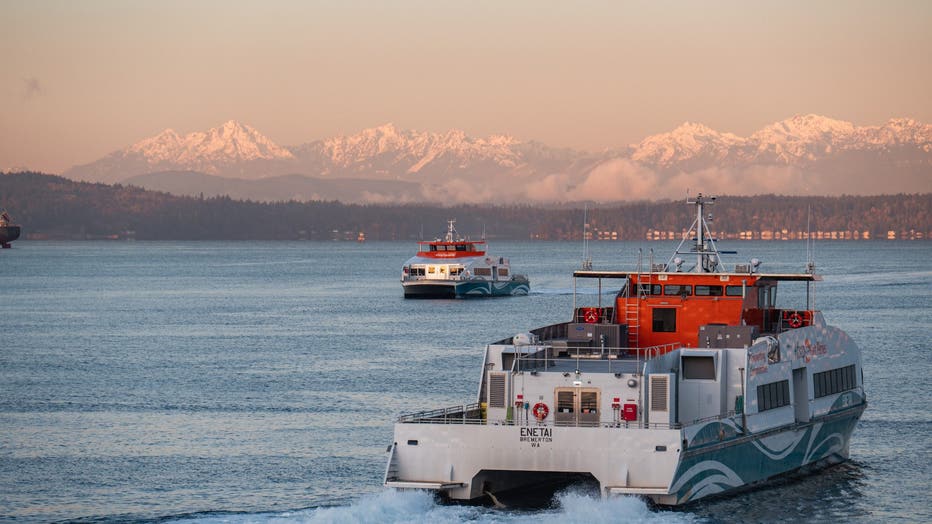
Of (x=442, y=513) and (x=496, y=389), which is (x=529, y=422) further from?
(x=442, y=513)

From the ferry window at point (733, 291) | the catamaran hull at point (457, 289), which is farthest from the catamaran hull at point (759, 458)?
the catamaran hull at point (457, 289)

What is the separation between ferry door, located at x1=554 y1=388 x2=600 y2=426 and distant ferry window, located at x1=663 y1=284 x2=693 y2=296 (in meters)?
7.45

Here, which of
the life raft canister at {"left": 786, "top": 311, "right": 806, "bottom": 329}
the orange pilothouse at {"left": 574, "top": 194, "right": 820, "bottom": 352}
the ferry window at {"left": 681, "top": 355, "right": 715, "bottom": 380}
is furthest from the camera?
the life raft canister at {"left": 786, "top": 311, "right": 806, "bottom": 329}

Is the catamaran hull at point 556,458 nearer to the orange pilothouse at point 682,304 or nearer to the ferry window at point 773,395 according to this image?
the ferry window at point 773,395

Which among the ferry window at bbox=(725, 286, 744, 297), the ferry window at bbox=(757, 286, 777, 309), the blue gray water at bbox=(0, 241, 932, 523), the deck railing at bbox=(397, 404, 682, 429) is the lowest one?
the blue gray water at bbox=(0, 241, 932, 523)

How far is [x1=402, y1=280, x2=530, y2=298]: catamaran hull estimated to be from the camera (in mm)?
121188

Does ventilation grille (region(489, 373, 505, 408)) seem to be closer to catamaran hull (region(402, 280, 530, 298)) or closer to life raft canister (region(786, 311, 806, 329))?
life raft canister (region(786, 311, 806, 329))

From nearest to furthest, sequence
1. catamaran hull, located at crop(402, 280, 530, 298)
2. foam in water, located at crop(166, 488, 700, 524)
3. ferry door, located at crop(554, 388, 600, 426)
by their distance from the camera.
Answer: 1. foam in water, located at crop(166, 488, 700, 524)
2. ferry door, located at crop(554, 388, 600, 426)
3. catamaran hull, located at crop(402, 280, 530, 298)

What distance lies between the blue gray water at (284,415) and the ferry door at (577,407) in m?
1.67

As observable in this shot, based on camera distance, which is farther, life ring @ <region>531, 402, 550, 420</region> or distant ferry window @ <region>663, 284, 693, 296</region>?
distant ferry window @ <region>663, 284, 693, 296</region>

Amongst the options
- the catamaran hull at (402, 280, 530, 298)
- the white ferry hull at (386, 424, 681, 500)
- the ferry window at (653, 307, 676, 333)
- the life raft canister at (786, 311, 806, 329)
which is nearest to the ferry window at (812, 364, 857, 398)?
the life raft canister at (786, 311, 806, 329)

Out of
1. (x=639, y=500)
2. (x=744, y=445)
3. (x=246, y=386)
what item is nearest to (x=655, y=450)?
(x=639, y=500)

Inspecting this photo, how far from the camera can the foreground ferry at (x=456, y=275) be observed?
4791 inches

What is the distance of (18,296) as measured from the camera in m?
136
